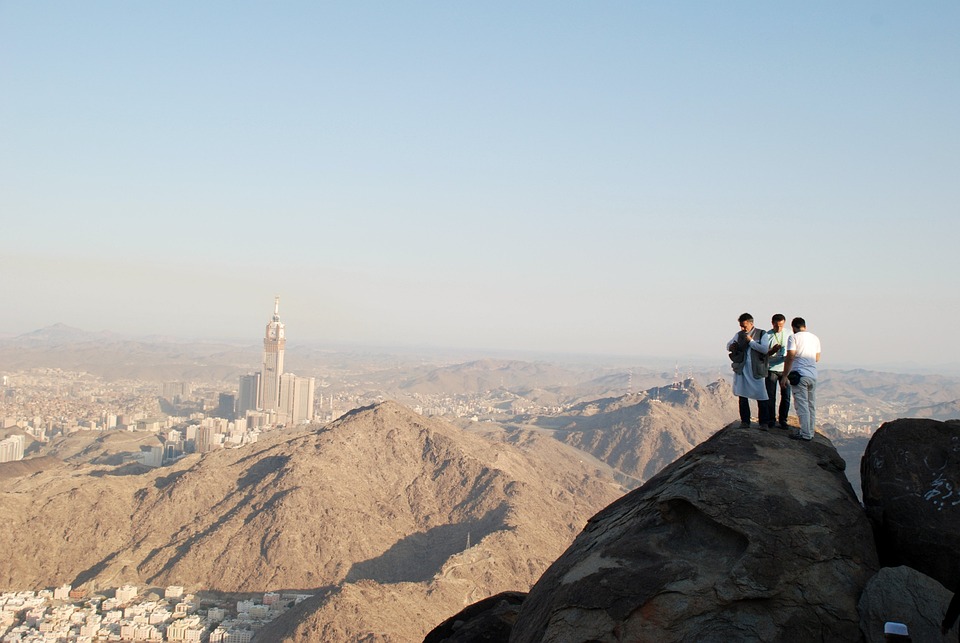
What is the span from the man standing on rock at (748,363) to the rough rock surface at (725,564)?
5.46 feet

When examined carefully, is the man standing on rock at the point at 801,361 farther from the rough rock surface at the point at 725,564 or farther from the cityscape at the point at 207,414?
the cityscape at the point at 207,414

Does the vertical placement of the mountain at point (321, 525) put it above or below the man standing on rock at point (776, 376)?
below

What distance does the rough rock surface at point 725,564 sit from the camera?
25.3 feet

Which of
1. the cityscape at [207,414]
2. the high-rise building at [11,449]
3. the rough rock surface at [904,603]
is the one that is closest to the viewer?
the rough rock surface at [904,603]

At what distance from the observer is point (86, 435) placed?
128m

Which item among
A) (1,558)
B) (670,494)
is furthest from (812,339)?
(1,558)

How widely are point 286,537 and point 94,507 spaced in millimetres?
18474

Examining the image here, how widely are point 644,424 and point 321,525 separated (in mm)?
92194

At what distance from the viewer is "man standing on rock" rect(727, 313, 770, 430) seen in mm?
11305

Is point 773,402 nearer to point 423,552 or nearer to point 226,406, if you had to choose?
point 423,552

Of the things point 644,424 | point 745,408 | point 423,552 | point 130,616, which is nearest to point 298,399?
point 644,424

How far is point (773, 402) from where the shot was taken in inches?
448

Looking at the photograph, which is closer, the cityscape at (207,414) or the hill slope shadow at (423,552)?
the hill slope shadow at (423,552)

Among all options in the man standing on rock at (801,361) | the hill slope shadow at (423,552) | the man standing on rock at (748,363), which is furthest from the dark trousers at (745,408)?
the hill slope shadow at (423,552)
